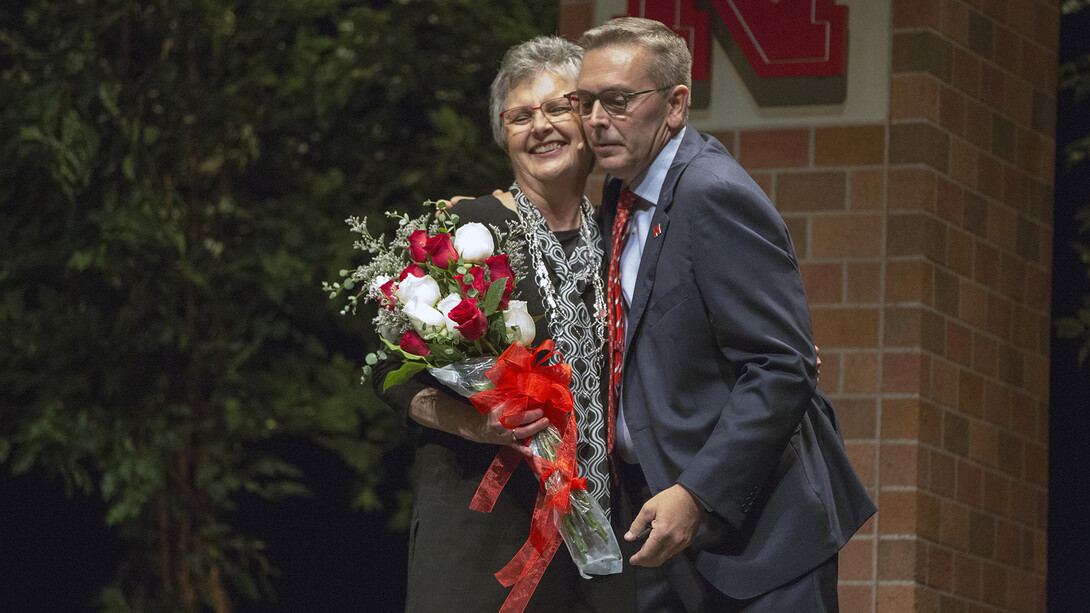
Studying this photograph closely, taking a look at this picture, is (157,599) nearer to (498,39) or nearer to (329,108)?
(329,108)

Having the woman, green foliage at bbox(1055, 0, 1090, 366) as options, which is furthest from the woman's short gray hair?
green foliage at bbox(1055, 0, 1090, 366)

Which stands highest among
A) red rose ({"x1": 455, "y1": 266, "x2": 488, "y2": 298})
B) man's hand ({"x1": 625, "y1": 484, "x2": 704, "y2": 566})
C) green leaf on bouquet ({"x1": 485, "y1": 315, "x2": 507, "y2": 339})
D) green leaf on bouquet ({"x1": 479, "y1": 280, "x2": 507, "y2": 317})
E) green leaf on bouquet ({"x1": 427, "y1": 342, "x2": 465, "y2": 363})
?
red rose ({"x1": 455, "y1": 266, "x2": 488, "y2": 298})

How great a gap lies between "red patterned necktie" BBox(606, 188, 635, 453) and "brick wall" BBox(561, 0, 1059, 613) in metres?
1.07

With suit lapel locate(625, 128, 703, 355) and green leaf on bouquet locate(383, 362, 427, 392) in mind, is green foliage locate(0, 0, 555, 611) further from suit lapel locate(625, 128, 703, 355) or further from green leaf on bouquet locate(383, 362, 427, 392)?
suit lapel locate(625, 128, 703, 355)

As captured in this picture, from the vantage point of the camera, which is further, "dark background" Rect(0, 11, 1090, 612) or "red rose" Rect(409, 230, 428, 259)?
"dark background" Rect(0, 11, 1090, 612)

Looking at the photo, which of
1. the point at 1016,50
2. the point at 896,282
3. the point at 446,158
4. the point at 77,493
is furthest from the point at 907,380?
the point at 77,493

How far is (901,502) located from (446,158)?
2.30 m

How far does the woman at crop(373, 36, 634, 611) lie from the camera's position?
239 cm

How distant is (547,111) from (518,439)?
660mm

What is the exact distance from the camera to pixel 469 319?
7.16 ft

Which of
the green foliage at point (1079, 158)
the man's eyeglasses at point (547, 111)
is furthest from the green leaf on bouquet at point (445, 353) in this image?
the green foliage at point (1079, 158)

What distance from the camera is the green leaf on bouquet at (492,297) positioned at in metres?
2.22

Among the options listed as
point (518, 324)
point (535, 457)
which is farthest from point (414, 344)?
point (535, 457)

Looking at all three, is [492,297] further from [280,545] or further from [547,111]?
[280,545]
